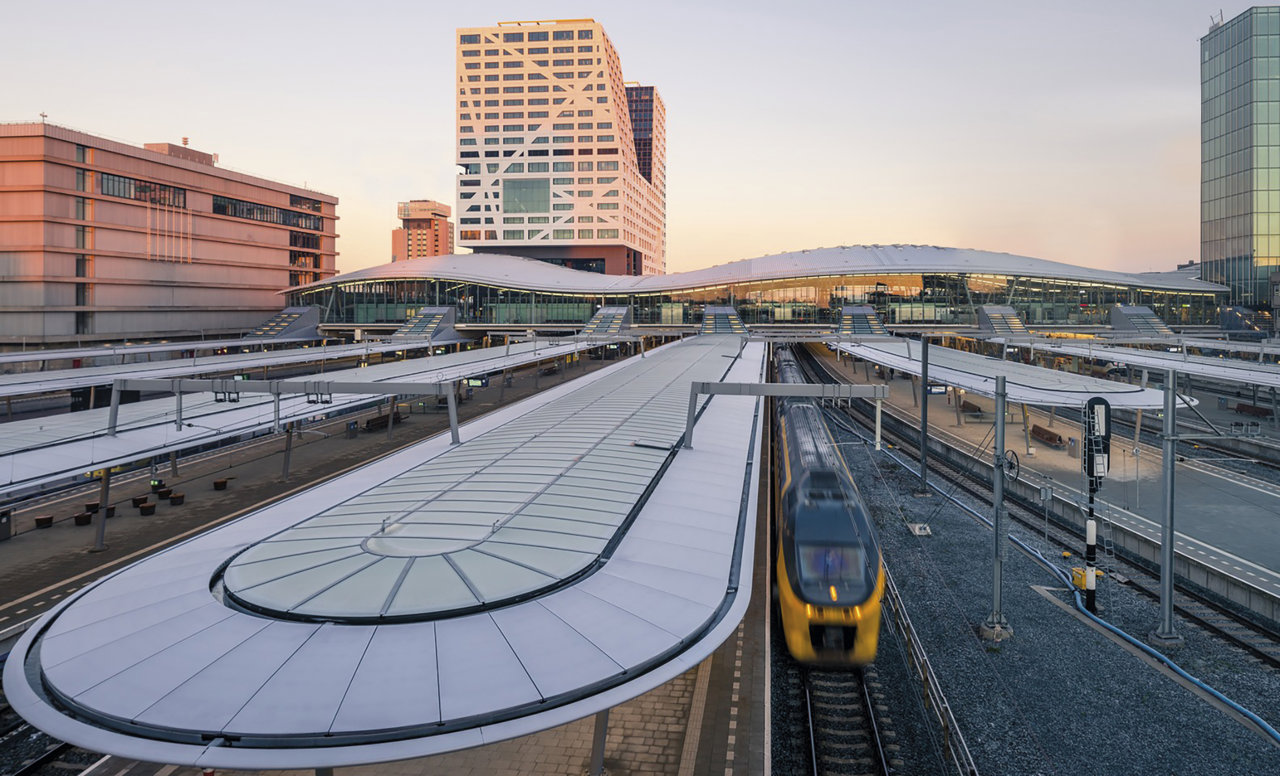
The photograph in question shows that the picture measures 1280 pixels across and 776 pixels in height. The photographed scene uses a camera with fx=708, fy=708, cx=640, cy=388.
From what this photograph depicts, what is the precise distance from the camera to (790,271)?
284ft

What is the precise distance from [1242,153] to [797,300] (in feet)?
196

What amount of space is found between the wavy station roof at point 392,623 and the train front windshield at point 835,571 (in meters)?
1.58

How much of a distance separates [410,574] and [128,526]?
20286 millimetres

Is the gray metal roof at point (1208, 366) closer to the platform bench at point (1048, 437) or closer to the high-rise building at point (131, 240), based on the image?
the platform bench at point (1048, 437)

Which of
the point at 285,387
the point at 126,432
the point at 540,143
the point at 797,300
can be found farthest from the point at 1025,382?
the point at 540,143

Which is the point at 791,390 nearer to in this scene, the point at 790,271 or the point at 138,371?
the point at 138,371

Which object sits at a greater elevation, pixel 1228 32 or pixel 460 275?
pixel 1228 32

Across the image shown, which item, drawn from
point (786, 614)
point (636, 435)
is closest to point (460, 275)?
point (636, 435)

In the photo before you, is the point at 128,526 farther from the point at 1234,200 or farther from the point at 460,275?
the point at 1234,200

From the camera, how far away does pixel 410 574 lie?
34.3 ft

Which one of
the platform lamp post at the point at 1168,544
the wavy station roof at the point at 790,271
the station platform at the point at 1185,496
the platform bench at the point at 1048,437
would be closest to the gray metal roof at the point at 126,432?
the platform lamp post at the point at 1168,544

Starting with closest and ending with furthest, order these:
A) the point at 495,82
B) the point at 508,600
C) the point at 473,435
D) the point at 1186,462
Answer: the point at 508,600, the point at 473,435, the point at 1186,462, the point at 495,82

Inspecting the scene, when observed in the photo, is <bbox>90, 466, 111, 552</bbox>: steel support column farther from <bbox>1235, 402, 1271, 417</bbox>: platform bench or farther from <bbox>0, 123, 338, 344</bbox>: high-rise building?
<bbox>1235, 402, 1271, 417</bbox>: platform bench

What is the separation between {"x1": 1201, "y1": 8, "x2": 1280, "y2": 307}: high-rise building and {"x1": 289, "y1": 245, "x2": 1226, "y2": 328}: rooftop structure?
548cm
